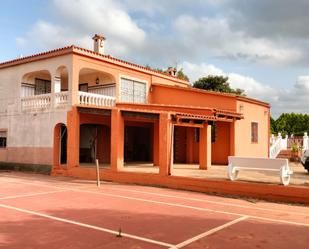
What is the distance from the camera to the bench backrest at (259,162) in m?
11.6

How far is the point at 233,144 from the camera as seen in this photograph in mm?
19219

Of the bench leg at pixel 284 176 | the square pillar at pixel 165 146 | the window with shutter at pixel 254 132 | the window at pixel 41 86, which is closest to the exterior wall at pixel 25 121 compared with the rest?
the window at pixel 41 86

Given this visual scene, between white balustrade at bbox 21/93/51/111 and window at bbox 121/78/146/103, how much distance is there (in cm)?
403

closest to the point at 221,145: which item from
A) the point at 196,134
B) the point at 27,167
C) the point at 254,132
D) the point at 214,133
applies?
the point at 214,133

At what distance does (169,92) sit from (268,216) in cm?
1317

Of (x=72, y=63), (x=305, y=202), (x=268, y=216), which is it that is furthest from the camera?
(x=72, y=63)

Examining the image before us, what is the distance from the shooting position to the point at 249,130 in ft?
68.7

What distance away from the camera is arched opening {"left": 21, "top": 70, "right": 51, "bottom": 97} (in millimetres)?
20078

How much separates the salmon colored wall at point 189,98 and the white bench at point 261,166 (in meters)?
7.29

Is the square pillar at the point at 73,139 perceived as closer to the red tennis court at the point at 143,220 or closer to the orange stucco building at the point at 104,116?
the orange stucco building at the point at 104,116

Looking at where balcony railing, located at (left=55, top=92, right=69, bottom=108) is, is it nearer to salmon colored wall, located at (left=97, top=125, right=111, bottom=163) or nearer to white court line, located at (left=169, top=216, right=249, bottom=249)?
salmon colored wall, located at (left=97, top=125, right=111, bottom=163)

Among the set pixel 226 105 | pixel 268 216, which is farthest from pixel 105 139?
pixel 268 216

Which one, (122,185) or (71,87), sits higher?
(71,87)

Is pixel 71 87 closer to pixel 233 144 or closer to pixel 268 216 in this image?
pixel 233 144
